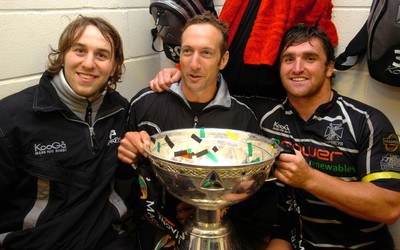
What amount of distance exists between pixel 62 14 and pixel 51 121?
53 cm

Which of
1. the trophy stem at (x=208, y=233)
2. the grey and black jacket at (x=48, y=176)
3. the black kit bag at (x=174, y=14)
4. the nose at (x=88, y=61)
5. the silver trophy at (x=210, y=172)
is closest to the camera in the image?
the silver trophy at (x=210, y=172)

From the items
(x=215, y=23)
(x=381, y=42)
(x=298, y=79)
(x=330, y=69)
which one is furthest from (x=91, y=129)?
→ (x=381, y=42)

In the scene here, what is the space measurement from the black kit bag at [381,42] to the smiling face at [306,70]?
6.3 inches

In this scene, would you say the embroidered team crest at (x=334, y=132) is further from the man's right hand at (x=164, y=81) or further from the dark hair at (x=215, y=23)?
the man's right hand at (x=164, y=81)

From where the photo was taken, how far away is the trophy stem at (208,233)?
1.02m

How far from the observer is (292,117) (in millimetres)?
1439

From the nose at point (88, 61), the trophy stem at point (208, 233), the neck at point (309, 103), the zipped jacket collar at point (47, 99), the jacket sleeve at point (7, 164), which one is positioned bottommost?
the trophy stem at point (208, 233)

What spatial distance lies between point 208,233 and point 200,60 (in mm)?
631

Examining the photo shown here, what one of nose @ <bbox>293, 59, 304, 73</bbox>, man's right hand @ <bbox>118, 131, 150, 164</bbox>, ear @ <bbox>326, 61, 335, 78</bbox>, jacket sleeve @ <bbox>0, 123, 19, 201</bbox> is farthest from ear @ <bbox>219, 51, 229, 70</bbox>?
jacket sleeve @ <bbox>0, 123, 19, 201</bbox>

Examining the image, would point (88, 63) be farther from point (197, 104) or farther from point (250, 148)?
point (250, 148)

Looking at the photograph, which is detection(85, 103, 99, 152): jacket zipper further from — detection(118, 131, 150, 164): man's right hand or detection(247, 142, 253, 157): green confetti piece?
detection(247, 142, 253, 157): green confetti piece

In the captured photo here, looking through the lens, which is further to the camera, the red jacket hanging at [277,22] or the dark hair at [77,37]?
the red jacket hanging at [277,22]

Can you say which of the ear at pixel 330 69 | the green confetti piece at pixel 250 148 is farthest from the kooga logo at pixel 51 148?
the ear at pixel 330 69

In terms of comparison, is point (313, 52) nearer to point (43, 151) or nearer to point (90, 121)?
point (90, 121)
